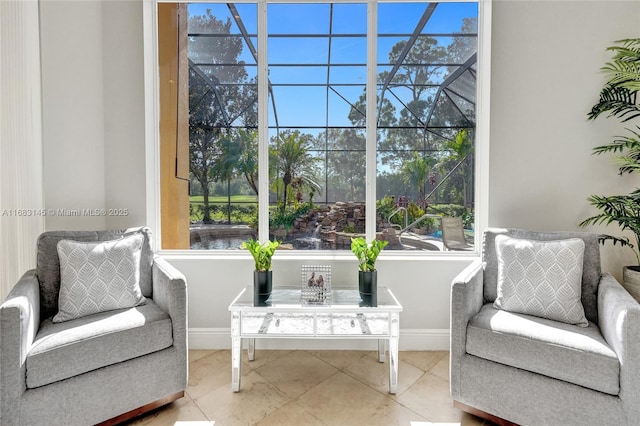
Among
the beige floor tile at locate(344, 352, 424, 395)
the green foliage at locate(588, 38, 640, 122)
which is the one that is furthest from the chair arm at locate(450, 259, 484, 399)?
the green foliage at locate(588, 38, 640, 122)

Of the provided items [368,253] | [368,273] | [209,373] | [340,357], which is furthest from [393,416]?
[209,373]

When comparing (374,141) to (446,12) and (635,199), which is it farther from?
(635,199)

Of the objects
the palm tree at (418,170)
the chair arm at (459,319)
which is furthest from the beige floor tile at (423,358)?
the palm tree at (418,170)

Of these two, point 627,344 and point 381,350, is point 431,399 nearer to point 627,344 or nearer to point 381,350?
point 381,350

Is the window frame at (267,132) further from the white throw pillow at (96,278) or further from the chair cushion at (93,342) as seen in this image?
the chair cushion at (93,342)

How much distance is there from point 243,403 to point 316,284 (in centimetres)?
76

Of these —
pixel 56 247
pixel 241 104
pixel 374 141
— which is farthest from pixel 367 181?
pixel 56 247

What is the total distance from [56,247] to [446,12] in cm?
301

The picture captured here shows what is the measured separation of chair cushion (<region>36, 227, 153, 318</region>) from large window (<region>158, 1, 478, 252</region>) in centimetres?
51

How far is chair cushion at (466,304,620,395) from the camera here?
4.64ft

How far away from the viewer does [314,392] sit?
1924 millimetres

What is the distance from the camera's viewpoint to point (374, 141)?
2523mm

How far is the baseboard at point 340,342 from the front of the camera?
94.9 inches

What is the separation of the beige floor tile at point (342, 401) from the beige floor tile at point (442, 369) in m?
0.45
